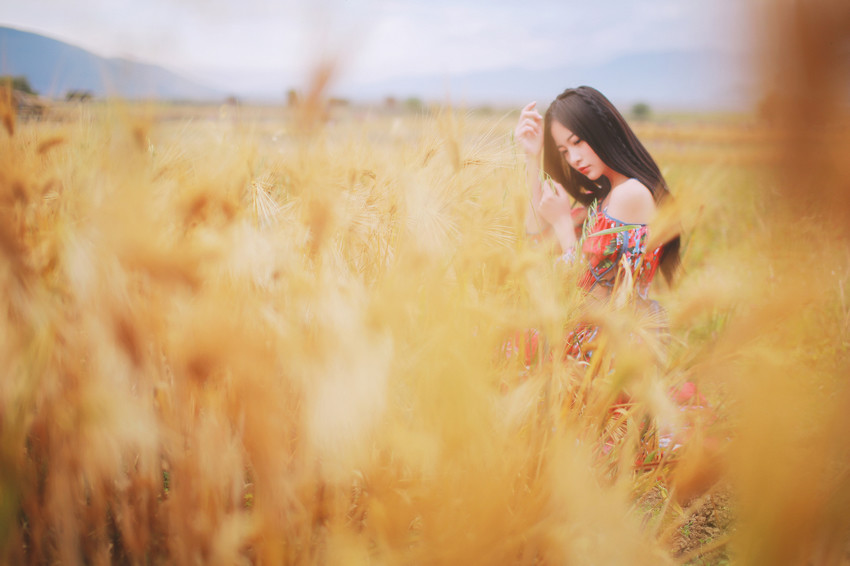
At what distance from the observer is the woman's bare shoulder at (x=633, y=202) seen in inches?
60.5

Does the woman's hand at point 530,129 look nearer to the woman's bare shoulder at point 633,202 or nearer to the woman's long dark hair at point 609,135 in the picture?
the woman's long dark hair at point 609,135

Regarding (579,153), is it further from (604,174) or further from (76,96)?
(76,96)

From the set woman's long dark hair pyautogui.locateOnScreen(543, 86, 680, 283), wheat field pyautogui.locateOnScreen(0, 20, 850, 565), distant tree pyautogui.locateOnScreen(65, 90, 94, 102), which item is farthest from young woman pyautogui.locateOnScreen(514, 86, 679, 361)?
distant tree pyautogui.locateOnScreen(65, 90, 94, 102)

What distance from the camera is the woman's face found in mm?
1620

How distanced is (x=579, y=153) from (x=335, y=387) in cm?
142

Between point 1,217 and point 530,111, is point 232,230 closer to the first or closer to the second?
point 1,217

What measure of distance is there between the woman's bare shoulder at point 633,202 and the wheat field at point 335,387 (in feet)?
2.85

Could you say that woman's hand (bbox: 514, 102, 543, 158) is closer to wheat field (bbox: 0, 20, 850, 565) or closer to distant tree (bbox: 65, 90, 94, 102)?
wheat field (bbox: 0, 20, 850, 565)

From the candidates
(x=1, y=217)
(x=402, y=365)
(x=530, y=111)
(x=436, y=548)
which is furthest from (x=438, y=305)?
(x=530, y=111)

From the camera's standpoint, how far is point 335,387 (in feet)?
1.63

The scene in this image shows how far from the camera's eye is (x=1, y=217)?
0.52 m

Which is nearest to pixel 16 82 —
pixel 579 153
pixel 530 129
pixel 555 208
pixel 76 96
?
pixel 76 96

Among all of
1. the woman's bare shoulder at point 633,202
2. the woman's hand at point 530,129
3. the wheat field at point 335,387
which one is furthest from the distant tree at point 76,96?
the woman's bare shoulder at point 633,202

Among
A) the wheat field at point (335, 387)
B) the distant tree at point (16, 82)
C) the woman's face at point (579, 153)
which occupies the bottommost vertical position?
the wheat field at point (335, 387)
